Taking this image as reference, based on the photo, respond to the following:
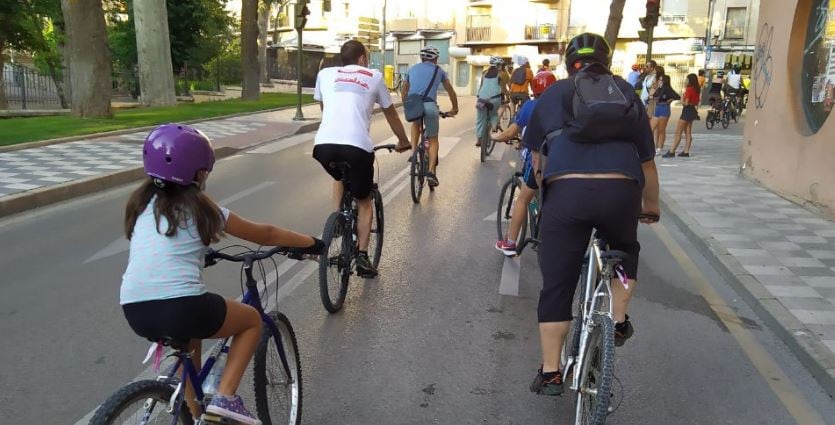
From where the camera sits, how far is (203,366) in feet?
8.71

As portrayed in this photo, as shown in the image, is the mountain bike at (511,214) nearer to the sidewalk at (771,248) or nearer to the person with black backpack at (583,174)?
the sidewalk at (771,248)

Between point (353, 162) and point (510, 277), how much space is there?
186 centimetres

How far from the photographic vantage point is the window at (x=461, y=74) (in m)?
58.7

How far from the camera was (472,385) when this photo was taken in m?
3.89

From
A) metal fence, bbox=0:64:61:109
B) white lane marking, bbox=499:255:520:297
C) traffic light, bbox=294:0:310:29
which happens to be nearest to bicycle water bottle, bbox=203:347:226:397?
white lane marking, bbox=499:255:520:297

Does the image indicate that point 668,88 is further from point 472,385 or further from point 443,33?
point 443,33

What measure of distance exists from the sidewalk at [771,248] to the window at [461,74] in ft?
158

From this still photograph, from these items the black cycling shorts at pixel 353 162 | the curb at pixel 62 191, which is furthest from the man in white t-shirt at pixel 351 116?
the curb at pixel 62 191

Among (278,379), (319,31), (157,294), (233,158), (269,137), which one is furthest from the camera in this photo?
(319,31)

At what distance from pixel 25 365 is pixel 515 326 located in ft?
10.1

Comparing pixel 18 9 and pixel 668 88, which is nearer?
pixel 668 88

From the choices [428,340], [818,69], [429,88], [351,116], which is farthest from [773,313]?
[818,69]

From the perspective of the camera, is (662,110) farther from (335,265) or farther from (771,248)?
(335,265)

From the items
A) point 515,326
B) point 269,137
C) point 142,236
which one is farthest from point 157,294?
point 269,137
